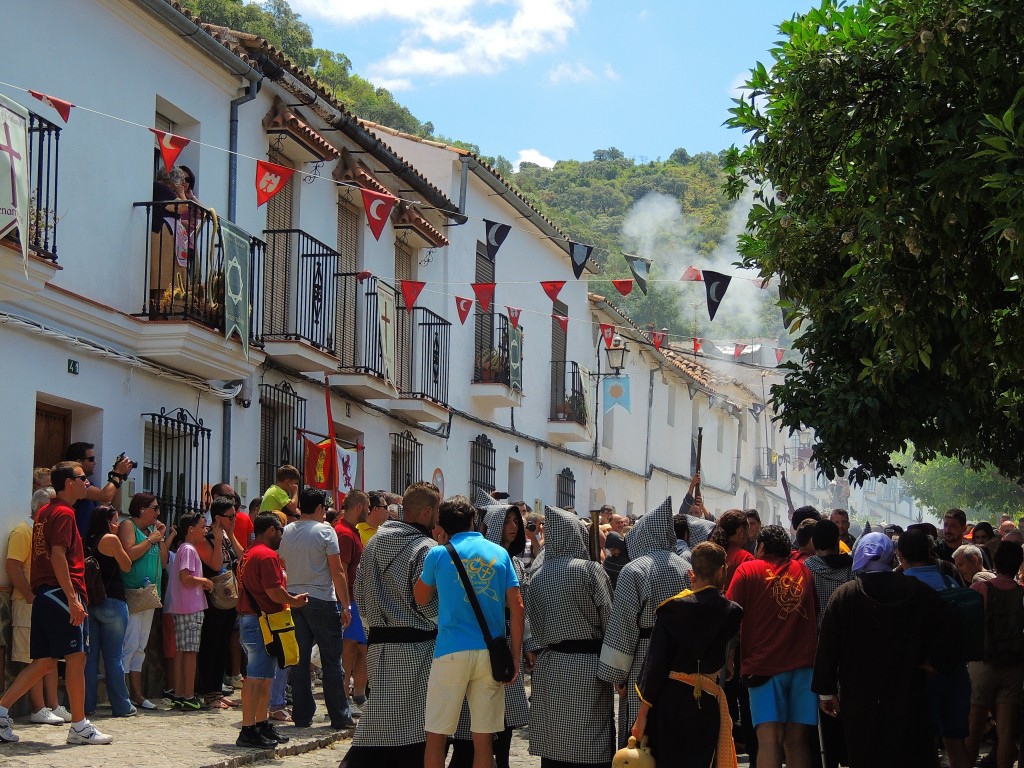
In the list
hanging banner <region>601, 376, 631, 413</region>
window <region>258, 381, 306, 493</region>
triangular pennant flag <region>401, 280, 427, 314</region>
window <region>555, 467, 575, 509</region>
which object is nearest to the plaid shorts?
window <region>258, 381, 306, 493</region>

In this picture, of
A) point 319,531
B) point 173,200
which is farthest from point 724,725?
point 173,200

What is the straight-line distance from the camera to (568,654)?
27.8ft

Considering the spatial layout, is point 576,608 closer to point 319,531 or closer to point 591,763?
point 591,763

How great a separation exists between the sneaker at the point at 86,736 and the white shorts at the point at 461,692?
2.95 m

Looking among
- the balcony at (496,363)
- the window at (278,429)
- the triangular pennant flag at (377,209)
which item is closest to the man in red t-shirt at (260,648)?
the triangular pennant flag at (377,209)

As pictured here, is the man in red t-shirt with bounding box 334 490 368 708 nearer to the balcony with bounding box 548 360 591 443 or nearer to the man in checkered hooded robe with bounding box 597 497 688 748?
the man in checkered hooded robe with bounding box 597 497 688 748

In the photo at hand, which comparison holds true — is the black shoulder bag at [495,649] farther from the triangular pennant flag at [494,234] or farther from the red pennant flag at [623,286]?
the red pennant flag at [623,286]

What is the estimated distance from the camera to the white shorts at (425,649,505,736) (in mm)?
7965

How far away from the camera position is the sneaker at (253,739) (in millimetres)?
10086

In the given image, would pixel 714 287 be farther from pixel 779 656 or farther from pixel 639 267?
pixel 779 656

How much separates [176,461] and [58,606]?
5.00 m

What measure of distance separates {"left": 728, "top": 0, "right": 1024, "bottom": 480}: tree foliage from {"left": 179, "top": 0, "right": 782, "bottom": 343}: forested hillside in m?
40.9

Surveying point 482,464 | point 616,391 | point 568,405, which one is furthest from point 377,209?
point 616,391

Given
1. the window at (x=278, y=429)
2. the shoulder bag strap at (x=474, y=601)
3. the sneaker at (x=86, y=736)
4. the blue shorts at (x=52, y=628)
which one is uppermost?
the window at (x=278, y=429)
